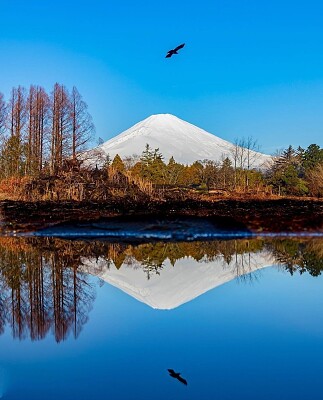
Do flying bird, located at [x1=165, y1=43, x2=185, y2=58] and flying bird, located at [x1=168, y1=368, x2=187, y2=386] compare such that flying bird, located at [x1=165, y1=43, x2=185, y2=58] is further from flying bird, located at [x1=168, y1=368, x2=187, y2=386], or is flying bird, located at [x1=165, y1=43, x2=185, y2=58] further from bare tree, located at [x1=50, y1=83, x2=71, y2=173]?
bare tree, located at [x1=50, y1=83, x2=71, y2=173]

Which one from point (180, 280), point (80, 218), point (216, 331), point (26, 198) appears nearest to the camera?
point (216, 331)

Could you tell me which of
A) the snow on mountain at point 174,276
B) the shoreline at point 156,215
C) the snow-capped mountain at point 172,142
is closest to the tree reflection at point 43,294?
the snow on mountain at point 174,276

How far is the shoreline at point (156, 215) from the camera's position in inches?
661

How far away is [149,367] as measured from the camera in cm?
448

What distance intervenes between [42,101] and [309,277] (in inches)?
1324

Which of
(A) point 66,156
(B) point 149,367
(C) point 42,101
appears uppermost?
(C) point 42,101

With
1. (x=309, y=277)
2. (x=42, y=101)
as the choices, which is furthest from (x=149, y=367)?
(x=42, y=101)

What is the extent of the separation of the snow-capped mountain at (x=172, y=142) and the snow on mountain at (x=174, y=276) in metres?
81.2

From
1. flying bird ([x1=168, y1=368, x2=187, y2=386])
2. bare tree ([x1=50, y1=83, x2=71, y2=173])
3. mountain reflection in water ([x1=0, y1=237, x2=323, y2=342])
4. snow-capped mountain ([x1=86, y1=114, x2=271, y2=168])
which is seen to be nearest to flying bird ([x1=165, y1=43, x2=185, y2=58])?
mountain reflection in water ([x1=0, y1=237, x2=323, y2=342])

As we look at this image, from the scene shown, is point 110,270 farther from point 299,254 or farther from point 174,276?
point 299,254

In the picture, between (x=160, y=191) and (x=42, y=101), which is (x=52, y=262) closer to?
(x=160, y=191)

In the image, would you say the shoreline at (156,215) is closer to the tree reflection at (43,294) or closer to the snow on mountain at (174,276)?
the snow on mountain at (174,276)

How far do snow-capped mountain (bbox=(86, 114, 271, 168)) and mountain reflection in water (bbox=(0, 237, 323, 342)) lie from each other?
259 feet

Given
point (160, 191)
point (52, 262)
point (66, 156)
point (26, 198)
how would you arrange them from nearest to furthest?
point (52, 262) < point (26, 198) < point (160, 191) < point (66, 156)
